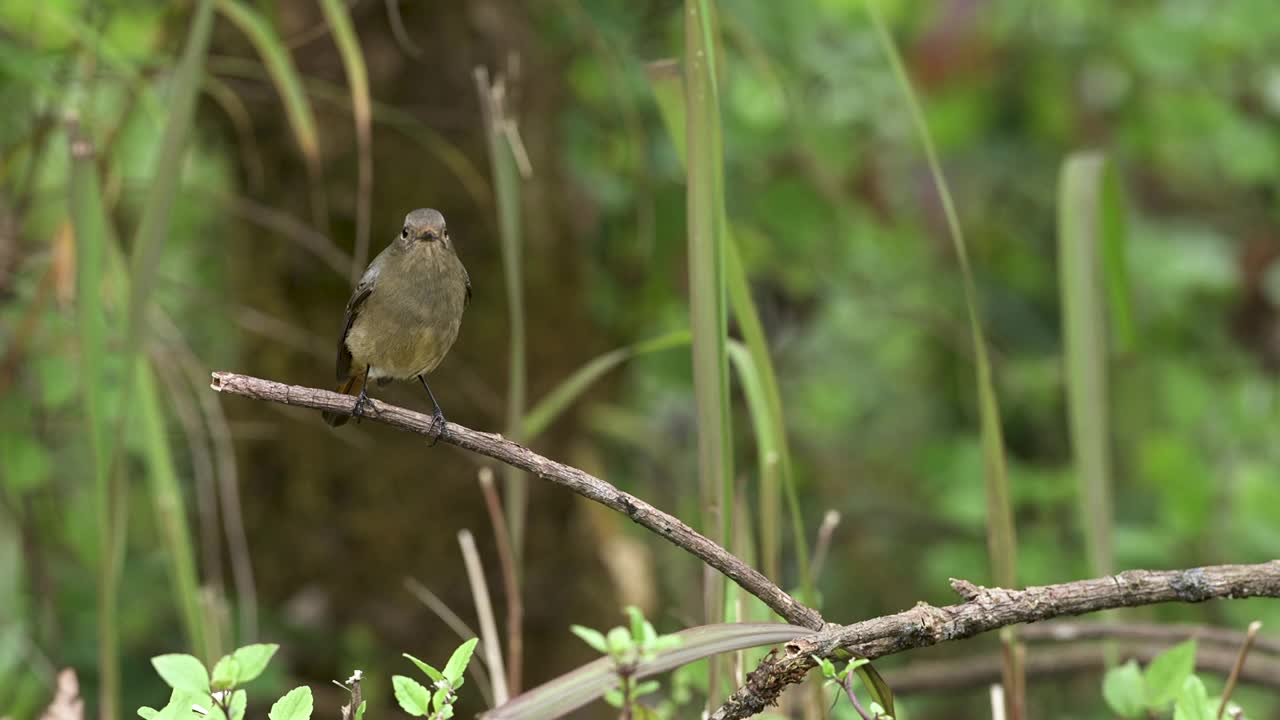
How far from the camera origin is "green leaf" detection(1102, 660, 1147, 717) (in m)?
1.53

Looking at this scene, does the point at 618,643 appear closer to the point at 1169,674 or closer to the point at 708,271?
the point at 708,271

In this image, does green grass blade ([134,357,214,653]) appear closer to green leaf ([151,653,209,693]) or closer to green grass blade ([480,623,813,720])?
green leaf ([151,653,209,693])

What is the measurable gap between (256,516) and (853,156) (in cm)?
270

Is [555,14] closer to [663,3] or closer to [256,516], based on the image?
[663,3]

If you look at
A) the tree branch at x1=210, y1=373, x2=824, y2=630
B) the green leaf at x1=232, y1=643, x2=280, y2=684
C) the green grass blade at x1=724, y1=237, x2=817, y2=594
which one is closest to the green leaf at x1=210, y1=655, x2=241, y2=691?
the green leaf at x1=232, y1=643, x2=280, y2=684

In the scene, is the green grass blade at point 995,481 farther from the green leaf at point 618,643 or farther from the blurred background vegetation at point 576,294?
the green leaf at point 618,643

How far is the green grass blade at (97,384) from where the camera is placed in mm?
1654

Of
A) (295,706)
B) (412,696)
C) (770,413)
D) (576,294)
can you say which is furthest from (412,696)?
(576,294)

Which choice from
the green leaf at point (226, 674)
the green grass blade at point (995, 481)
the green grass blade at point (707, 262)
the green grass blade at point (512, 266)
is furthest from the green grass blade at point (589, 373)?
the green leaf at point (226, 674)

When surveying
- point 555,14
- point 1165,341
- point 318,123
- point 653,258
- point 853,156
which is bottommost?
point 318,123

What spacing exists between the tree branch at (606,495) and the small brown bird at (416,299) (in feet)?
2.08

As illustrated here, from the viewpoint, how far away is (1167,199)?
6.26m

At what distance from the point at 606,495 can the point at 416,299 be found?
0.85 m

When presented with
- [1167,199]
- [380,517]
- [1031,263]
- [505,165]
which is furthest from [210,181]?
[1167,199]
